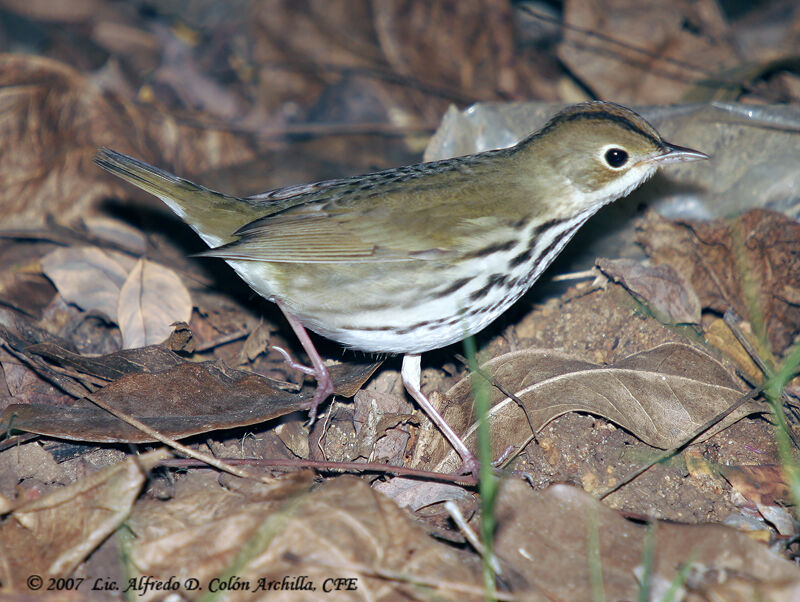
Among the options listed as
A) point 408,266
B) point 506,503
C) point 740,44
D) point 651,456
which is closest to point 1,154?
point 408,266

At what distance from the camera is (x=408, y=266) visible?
3330mm

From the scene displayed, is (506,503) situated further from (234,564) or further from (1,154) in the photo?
(1,154)

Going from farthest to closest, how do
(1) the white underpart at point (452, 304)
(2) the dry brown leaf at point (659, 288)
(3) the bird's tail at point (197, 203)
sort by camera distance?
(2) the dry brown leaf at point (659, 288) < (3) the bird's tail at point (197, 203) < (1) the white underpart at point (452, 304)

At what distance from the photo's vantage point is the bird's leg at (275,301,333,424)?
136 inches

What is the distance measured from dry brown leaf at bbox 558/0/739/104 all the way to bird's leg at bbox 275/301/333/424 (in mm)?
3600

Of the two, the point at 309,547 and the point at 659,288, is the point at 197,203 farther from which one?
the point at 659,288

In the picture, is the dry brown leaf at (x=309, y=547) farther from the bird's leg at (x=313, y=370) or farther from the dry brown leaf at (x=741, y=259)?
the dry brown leaf at (x=741, y=259)

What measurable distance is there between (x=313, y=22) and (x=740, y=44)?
3972 millimetres

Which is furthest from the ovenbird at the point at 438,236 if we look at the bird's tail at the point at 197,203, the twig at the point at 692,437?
the twig at the point at 692,437

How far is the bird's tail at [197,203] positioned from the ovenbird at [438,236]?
0.45ft

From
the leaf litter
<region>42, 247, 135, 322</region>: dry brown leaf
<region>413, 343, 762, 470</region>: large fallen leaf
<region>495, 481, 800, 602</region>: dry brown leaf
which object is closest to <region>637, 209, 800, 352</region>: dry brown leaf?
the leaf litter

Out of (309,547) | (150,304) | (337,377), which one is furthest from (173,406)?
(309,547)

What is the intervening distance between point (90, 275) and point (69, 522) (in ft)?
6.89

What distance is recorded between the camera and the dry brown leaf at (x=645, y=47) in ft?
19.5
